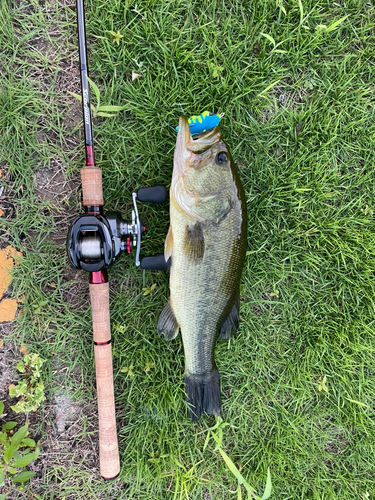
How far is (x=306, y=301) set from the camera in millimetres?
2496

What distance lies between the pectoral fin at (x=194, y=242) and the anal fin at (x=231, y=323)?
0.43 meters

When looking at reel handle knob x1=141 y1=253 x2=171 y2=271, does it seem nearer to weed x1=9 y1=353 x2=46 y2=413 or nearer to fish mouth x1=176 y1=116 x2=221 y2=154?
fish mouth x1=176 y1=116 x2=221 y2=154

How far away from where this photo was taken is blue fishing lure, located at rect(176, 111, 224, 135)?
2025 mm

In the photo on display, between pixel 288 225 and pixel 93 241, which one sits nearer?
pixel 93 241

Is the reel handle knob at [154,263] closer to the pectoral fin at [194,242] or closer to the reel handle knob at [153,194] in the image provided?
the pectoral fin at [194,242]

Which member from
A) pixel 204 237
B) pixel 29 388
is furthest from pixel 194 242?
pixel 29 388

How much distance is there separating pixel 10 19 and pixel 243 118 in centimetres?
167

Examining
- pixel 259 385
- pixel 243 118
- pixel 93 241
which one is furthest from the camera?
pixel 259 385

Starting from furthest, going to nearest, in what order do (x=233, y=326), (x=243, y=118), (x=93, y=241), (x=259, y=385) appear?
1. (x=259, y=385)
2. (x=243, y=118)
3. (x=233, y=326)
4. (x=93, y=241)

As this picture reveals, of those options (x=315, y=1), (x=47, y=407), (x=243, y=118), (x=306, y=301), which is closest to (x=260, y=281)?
(x=306, y=301)

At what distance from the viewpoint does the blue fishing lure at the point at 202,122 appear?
2.03 m

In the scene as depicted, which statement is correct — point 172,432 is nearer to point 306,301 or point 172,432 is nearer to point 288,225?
point 306,301

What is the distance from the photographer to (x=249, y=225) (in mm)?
2408

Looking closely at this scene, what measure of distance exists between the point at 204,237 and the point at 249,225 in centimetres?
59
